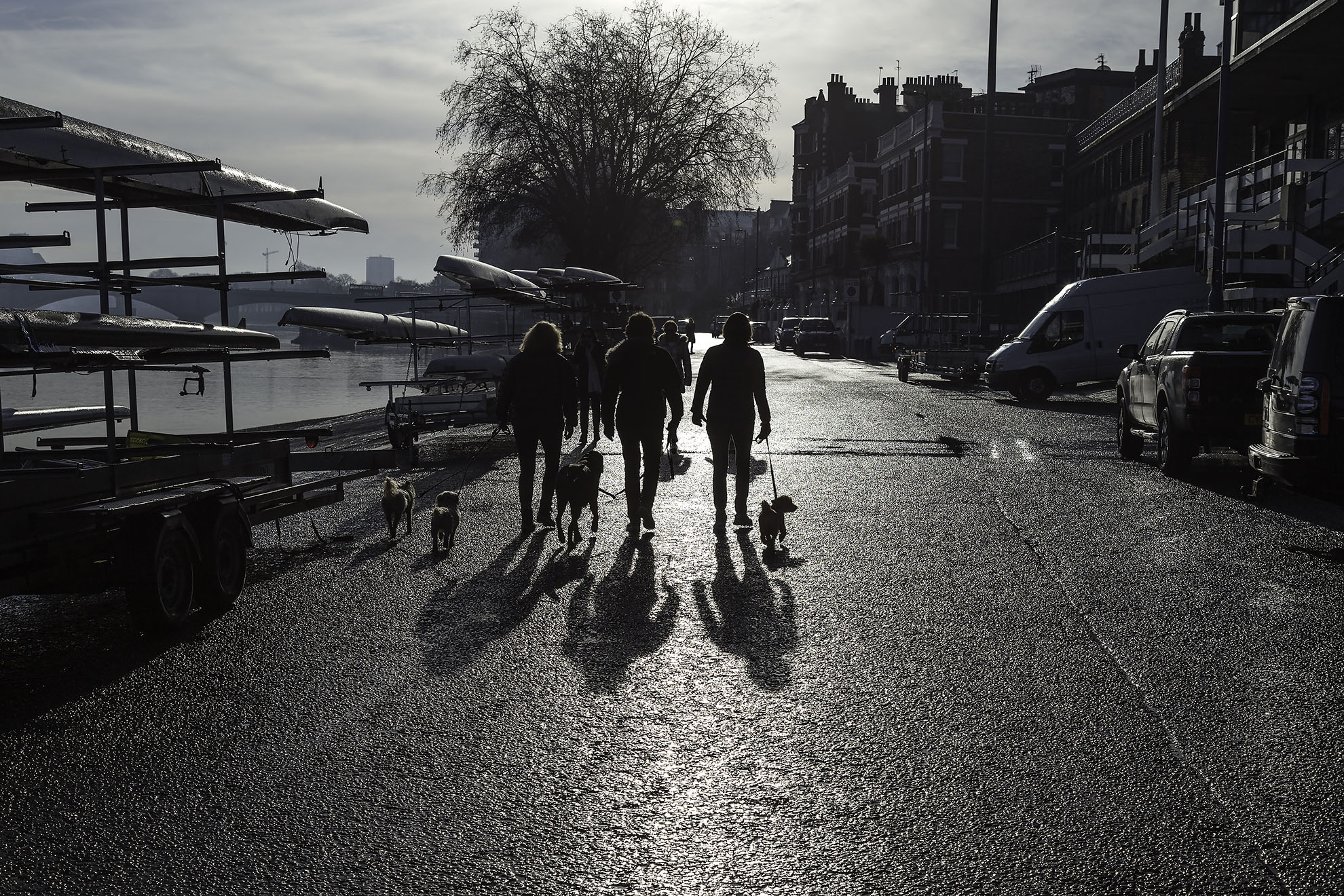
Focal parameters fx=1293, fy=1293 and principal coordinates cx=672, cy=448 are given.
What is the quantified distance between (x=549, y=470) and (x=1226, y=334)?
9.17m

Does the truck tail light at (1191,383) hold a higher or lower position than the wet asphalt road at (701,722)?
higher

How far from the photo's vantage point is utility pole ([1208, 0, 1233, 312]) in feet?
87.7

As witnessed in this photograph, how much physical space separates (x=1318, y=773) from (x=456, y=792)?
313 centimetres

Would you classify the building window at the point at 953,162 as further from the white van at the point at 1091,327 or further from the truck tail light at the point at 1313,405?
the truck tail light at the point at 1313,405

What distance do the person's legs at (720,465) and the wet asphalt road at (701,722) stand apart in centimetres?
68

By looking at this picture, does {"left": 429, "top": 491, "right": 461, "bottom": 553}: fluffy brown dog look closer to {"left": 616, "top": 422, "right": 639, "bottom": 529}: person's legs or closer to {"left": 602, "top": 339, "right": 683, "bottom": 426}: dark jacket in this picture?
{"left": 616, "top": 422, "right": 639, "bottom": 529}: person's legs

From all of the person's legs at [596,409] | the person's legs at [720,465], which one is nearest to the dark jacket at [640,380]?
the person's legs at [720,465]

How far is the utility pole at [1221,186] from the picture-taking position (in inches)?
1053

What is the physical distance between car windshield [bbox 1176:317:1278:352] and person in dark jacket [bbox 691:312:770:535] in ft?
23.7

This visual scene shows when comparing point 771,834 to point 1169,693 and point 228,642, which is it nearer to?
point 1169,693

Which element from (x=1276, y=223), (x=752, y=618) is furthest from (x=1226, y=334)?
(x=1276, y=223)

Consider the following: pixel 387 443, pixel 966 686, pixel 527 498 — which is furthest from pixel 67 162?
pixel 387 443

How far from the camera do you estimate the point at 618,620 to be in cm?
738

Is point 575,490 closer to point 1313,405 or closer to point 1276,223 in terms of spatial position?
point 1313,405
